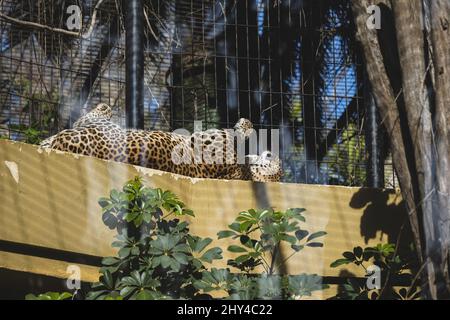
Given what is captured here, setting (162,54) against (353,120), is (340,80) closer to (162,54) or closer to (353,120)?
(353,120)

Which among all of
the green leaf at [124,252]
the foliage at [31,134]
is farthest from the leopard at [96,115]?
the green leaf at [124,252]

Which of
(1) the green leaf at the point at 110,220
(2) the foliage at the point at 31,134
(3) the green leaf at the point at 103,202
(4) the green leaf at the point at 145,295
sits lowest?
(4) the green leaf at the point at 145,295

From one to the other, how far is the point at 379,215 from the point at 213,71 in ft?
8.18

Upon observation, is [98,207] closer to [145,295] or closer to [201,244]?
[201,244]

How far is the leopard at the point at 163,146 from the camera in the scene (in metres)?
7.01

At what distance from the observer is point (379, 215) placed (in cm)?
689

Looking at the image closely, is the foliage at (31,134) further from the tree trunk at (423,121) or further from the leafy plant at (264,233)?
the tree trunk at (423,121)

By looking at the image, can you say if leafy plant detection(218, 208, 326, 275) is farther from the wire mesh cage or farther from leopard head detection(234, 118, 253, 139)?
the wire mesh cage

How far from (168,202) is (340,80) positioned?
2960 millimetres

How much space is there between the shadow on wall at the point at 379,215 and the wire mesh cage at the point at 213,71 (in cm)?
103

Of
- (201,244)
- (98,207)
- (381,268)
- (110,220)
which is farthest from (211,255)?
(381,268)

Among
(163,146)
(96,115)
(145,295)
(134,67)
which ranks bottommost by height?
(145,295)

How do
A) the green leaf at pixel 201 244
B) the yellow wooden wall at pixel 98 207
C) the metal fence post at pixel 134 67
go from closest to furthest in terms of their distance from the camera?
the green leaf at pixel 201 244, the yellow wooden wall at pixel 98 207, the metal fence post at pixel 134 67

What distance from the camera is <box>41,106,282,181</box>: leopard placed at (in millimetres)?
7012
